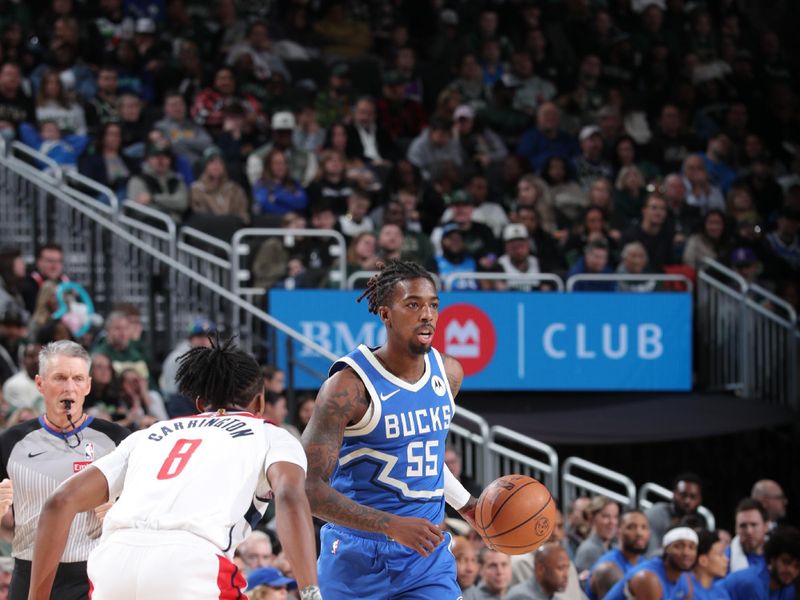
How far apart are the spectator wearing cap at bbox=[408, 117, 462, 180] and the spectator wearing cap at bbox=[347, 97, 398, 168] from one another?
0.28 m

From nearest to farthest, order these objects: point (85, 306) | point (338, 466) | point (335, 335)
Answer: point (338, 466), point (85, 306), point (335, 335)

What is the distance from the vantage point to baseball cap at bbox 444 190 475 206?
15.8 metres

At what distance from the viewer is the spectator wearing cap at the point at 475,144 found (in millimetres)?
17672

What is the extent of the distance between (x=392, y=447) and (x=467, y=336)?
8090 mm

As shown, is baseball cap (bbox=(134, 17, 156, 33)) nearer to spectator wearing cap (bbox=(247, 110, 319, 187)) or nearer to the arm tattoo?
spectator wearing cap (bbox=(247, 110, 319, 187))

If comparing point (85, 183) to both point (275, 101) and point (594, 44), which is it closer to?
point (275, 101)

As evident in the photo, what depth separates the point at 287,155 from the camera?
16328mm

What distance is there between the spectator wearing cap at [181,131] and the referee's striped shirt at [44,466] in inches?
380

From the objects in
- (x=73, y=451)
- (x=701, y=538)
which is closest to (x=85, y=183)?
(x=701, y=538)

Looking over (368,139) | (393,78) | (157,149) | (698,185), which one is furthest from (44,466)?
(393,78)

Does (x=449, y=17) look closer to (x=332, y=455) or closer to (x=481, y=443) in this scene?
(x=481, y=443)

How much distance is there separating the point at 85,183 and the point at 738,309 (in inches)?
268

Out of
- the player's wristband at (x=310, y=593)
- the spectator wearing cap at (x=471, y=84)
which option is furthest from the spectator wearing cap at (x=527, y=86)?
the player's wristband at (x=310, y=593)

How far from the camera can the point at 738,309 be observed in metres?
15.3
